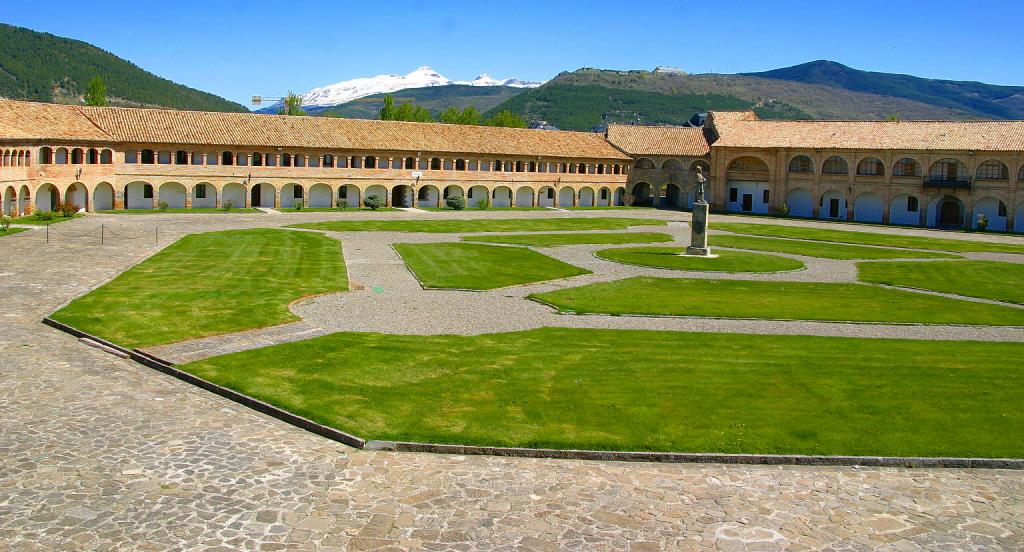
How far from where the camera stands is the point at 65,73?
160 m

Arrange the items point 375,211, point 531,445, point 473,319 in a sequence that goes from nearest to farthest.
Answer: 1. point 531,445
2. point 473,319
3. point 375,211

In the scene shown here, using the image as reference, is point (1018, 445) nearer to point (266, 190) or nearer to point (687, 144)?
point (266, 190)

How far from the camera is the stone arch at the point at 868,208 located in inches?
3231

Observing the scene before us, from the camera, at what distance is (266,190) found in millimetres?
76125

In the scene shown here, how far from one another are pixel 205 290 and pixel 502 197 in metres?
59.1

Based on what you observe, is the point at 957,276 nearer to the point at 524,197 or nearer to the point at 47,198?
the point at 524,197

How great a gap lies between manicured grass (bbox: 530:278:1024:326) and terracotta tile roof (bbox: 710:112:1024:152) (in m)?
46.1

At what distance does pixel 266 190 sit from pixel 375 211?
31.1ft

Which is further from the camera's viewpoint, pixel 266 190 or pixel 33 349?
pixel 266 190

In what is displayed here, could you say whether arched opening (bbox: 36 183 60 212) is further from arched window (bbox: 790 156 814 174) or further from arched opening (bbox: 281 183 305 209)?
arched window (bbox: 790 156 814 174)

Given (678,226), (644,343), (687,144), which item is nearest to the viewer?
(644,343)

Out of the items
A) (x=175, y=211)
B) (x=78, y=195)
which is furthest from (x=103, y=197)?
(x=175, y=211)

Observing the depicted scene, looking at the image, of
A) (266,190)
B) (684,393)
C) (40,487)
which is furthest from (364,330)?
(266,190)

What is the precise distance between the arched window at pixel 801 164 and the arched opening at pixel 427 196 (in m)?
34.8
